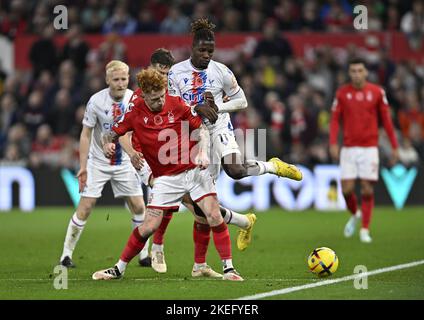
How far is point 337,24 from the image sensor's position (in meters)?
22.8

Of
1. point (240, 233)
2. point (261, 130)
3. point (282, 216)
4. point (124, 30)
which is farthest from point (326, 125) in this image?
point (240, 233)

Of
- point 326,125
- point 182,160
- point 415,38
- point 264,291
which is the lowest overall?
point 264,291

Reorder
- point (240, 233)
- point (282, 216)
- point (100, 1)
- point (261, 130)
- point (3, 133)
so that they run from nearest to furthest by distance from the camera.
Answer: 1. point (240, 233)
2. point (282, 216)
3. point (261, 130)
4. point (3, 133)
5. point (100, 1)

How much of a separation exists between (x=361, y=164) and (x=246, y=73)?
23.4 feet

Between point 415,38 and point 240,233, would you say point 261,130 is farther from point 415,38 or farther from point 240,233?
point 240,233

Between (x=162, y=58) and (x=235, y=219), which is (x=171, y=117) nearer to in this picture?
(x=235, y=219)

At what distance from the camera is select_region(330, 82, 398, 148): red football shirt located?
49.0 ft

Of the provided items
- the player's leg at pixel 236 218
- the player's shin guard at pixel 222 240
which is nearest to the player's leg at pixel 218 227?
the player's shin guard at pixel 222 240

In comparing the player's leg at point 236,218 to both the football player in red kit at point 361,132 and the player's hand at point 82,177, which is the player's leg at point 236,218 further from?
the football player in red kit at point 361,132

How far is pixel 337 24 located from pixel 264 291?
14.7 metres

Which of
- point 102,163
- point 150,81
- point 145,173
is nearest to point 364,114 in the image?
point 145,173

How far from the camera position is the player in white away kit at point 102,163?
37.5 ft

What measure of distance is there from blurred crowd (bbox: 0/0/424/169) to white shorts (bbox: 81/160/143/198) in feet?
28.7

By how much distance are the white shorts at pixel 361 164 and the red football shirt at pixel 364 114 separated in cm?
9
